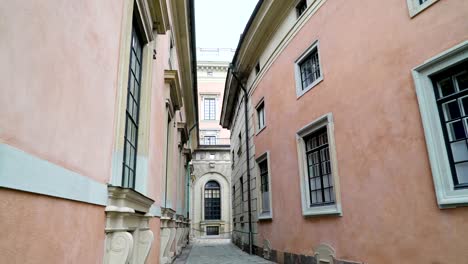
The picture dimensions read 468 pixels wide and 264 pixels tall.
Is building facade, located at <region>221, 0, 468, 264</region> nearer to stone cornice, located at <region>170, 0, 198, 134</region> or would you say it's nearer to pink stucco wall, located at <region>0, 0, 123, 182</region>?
stone cornice, located at <region>170, 0, 198, 134</region>

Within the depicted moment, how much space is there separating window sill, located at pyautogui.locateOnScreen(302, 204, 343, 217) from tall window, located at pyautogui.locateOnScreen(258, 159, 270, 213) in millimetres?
2921

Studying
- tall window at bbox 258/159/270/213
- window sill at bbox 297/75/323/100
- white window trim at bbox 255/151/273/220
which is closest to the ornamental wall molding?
window sill at bbox 297/75/323/100

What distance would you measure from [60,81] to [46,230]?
0.91 metres

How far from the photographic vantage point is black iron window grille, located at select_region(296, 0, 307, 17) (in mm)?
9225

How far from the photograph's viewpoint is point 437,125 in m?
4.89

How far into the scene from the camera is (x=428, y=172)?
4.92 m

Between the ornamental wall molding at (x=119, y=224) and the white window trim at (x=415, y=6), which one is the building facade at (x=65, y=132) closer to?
the ornamental wall molding at (x=119, y=224)

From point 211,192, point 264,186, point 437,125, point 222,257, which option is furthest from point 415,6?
point 211,192

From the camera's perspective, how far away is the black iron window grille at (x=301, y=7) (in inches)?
363

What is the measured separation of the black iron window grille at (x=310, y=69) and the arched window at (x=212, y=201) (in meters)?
22.2

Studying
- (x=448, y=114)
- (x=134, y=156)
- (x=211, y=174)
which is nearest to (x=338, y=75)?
(x=448, y=114)

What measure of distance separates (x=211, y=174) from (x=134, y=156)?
2537 centimetres

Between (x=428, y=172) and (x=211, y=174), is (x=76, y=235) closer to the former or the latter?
(x=428, y=172)

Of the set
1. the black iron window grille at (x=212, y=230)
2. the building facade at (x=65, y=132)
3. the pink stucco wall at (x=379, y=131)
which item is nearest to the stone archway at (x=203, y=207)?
the black iron window grille at (x=212, y=230)
